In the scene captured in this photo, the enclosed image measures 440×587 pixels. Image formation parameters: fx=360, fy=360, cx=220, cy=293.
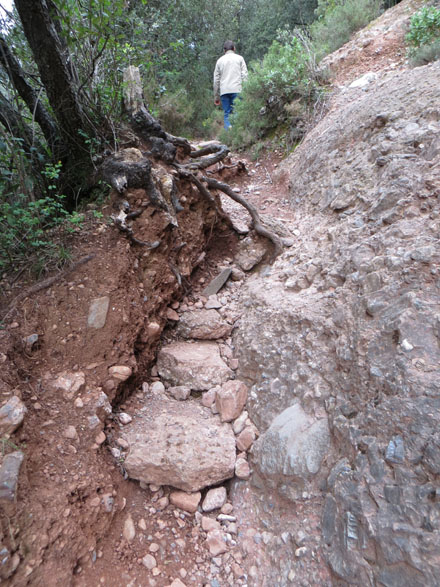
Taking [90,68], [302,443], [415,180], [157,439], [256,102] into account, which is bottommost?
[302,443]

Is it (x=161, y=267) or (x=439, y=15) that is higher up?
(x=439, y=15)

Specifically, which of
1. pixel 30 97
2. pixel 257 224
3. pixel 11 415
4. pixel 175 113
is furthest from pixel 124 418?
pixel 175 113

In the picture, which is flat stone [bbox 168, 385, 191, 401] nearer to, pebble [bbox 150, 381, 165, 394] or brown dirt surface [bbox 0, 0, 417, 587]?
pebble [bbox 150, 381, 165, 394]

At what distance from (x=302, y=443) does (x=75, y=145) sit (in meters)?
3.07

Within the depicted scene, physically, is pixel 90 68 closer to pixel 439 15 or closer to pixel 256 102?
pixel 256 102

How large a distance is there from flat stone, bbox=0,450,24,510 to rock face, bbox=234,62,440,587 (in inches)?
51.0

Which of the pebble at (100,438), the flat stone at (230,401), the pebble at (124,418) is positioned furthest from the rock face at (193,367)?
the pebble at (100,438)

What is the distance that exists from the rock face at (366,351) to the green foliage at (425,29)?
1.12m

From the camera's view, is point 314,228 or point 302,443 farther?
point 314,228

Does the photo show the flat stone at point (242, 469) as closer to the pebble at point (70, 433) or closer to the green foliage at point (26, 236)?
the pebble at point (70, 433)

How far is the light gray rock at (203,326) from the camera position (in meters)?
3.12

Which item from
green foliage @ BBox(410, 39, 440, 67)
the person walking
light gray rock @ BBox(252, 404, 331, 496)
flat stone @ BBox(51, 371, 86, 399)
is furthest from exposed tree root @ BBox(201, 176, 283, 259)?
the person walking

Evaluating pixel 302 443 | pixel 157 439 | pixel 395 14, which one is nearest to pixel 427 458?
pixel 302 443

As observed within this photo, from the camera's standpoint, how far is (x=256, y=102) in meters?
6.08
